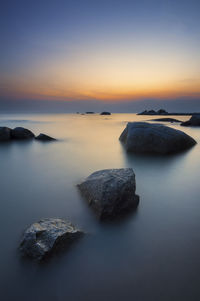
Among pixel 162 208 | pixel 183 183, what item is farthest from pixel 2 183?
pixel 183 183

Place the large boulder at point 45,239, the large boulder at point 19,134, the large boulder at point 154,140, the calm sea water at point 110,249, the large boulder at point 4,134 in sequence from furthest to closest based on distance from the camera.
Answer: the large boulder at point 19,134, the large boulder at point 4,134, the large boulder at point 154,140, the large boulder at point 45,239, the calm sea water at point 110,249

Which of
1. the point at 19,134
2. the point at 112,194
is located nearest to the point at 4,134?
the point at 19,134

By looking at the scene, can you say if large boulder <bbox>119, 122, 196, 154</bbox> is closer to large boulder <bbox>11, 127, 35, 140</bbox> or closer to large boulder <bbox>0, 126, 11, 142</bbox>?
large boulder <bbox>11, 127, 35, 140</bbox>

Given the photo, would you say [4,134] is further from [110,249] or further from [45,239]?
[110,249]

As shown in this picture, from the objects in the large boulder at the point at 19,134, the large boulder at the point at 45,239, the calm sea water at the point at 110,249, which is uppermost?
the large boulder at the point at 19,134

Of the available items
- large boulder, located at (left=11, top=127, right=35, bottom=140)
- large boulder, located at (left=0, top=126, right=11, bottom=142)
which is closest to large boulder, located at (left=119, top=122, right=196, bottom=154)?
large boulder, located at (left=11, top=127, right=35, bottom=140)

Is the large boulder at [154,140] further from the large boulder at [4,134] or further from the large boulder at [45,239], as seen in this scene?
the large boulder at [4,134]

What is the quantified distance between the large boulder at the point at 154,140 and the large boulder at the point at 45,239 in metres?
5.69

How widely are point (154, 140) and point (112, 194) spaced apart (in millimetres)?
5088

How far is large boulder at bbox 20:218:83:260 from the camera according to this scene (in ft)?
5.75

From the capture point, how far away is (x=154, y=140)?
707cm

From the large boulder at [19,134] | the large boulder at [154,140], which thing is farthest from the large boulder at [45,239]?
the large boulder at [19,134]

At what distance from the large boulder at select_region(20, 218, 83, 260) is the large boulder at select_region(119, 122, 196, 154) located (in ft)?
18.7

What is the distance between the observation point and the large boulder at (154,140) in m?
7.00
